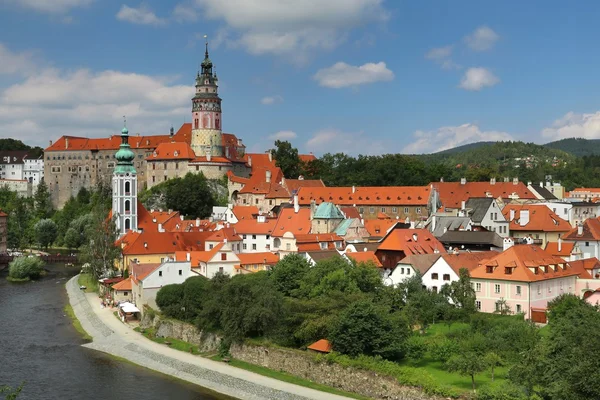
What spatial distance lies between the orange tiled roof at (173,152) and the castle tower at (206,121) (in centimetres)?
144

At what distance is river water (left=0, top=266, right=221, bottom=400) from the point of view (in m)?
29.8

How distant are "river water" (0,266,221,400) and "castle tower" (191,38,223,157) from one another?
44.0 m

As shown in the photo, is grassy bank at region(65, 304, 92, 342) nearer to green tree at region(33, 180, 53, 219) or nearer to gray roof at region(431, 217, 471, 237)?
gray roof at region(431, 217, 471, 237)

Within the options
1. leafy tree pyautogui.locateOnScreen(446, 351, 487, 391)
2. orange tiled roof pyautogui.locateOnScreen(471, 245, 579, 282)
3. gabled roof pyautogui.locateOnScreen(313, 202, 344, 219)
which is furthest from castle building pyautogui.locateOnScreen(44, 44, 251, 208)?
leafy tree pyautogui.locateOnScreen(446, 351, 487, 391)

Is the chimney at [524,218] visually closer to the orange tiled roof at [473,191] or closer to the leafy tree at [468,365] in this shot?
the orange tiled roof at [473,191]

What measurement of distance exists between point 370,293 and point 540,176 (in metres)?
82.6

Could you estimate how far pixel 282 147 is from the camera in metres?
91.2

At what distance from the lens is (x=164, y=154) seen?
Answer: 88750 mm

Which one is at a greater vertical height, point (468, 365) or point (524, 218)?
point (524, 218)

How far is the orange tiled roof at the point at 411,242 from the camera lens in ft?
142

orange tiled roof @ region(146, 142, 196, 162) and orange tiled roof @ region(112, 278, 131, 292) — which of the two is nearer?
orange tiled roof @ region(112, 278, 131, 292)

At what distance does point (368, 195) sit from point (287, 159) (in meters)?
22.7

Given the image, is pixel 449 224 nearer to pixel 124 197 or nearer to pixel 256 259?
pixel 256 259

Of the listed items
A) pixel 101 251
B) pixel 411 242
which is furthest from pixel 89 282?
pixel 411 242
